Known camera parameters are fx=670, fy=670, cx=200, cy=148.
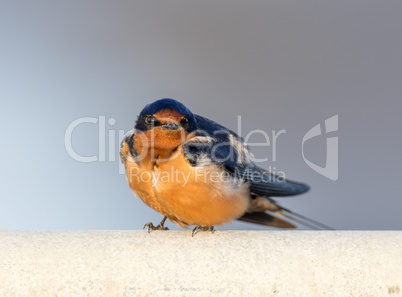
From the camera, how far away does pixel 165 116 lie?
1226 millimetres

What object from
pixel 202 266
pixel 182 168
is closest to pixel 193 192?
pixel 182 168

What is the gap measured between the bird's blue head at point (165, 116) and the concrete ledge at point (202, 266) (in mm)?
299

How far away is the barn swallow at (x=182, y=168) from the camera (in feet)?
4.02

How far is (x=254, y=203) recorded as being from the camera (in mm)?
1488

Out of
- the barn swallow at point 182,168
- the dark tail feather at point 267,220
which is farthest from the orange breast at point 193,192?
the dark tail feather at point 267,220

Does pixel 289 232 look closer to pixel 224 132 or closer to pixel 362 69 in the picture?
pixel 224 132

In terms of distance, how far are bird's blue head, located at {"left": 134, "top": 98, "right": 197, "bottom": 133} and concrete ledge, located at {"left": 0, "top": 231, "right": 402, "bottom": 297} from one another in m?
0.30

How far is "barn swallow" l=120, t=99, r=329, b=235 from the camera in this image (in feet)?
4.02

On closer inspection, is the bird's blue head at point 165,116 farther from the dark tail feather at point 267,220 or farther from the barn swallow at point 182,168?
the dark tail feather at point 267,220

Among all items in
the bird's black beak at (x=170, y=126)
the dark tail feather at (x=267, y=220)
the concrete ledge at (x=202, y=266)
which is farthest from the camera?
the dark tail feather at (x=267, y=220)

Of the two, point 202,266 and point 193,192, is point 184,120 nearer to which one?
point 193,192

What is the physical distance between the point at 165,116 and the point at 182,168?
10 centimetres

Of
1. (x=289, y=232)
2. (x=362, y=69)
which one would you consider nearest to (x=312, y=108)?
(x=362, y=69)

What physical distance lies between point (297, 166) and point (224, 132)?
0.51 metres
